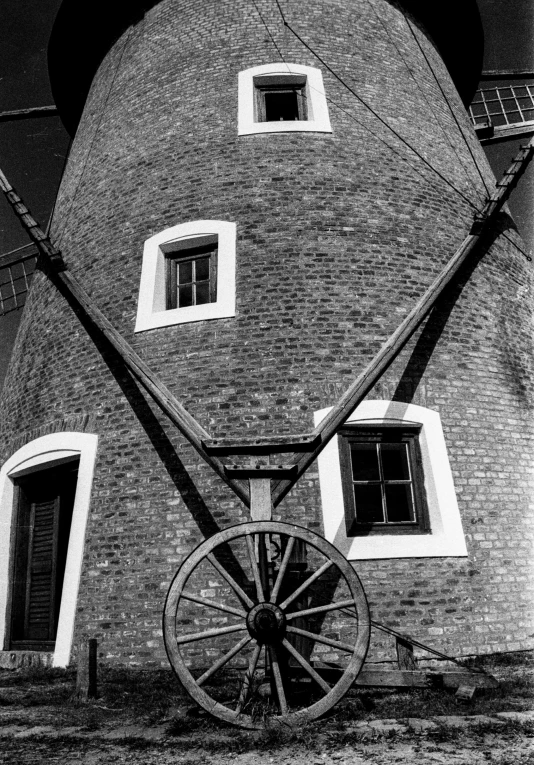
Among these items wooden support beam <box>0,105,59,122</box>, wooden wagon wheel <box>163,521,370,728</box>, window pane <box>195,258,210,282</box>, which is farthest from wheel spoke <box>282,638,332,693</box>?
wooden support beam <box>0,105,59,122</box>

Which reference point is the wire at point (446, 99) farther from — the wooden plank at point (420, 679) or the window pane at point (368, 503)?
the wooden plank at point (420, 679)

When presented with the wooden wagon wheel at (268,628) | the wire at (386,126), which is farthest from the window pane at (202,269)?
the wooden wagon wheel at (268,628)

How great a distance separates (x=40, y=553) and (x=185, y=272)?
4066mm

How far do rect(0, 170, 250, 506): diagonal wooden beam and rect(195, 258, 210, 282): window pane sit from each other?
4.39 ft

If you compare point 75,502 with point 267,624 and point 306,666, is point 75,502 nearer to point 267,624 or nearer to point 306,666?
point 267,624

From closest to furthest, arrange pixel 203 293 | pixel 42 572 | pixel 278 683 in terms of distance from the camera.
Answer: pixel 278 683
pixel 42 572
pixel 203 293

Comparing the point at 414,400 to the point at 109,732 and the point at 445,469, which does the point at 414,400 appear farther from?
the point at 109,732

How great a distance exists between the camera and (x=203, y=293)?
816cm

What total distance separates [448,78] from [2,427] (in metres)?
9.55

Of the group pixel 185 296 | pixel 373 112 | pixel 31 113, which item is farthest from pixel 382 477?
pixel 31 113

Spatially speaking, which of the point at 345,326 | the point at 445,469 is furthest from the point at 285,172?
the point at 445,469

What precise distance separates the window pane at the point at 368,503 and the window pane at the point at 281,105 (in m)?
5.82

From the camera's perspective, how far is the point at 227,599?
6309 mm

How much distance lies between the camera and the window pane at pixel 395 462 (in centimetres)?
703
